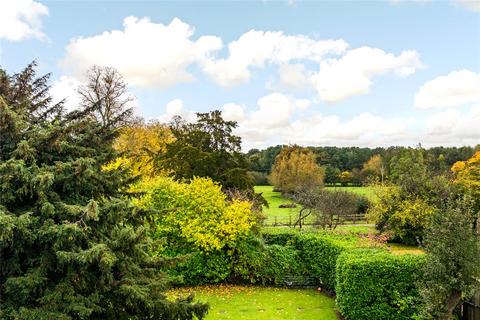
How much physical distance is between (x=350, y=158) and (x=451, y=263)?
7504cm

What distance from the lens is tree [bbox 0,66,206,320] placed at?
21.2 ft

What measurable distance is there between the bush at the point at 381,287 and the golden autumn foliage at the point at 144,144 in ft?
54.4

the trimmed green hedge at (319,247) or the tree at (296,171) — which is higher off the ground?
the tree at (296,171)

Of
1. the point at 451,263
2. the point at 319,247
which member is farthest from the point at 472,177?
the point at 451,263

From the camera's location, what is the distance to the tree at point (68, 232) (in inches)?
254

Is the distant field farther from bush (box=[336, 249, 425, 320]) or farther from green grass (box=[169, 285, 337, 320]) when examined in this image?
bush (box=[336, 249, 425, 320])

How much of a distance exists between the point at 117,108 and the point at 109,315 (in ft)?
89.0

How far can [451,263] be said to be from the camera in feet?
35.9

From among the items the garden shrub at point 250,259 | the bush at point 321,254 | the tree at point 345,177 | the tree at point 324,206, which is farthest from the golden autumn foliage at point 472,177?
the tree at point 345,177

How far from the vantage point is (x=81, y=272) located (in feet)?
22.5

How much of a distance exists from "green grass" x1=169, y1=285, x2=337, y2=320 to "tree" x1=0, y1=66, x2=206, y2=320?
790 centimetres

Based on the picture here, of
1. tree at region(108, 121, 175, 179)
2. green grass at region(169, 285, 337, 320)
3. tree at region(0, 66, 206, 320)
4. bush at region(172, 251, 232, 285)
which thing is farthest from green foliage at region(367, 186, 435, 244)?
tree at region(0, 66, 206, 320)

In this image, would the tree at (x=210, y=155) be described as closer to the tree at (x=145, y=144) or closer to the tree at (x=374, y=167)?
the tree at (x=145, y=144)

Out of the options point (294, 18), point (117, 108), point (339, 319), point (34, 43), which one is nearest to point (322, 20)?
point (294, 18)
